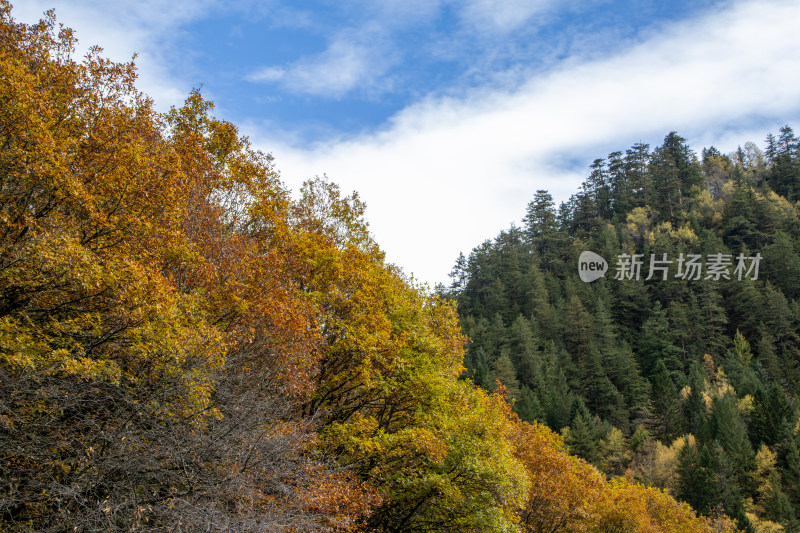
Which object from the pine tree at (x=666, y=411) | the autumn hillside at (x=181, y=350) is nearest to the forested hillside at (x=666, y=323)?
the pine tree at (x=666, y=411)

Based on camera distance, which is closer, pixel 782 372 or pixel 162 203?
pixel 162 203

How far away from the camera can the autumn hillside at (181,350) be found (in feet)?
26.5

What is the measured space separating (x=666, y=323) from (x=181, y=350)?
8946cm

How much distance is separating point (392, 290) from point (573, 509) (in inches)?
567

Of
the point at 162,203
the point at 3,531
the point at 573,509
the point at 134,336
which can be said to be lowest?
the point at 573,509

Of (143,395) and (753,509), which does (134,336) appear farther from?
(753,509)

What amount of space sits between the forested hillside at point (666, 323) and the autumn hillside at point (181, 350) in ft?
109

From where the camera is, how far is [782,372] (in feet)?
248

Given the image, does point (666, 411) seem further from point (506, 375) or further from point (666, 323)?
point (666, 323)

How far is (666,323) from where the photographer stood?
8400cm

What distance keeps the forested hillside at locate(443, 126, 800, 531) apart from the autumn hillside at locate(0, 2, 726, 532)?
109 feet

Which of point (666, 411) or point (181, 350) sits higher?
point (181, 350)

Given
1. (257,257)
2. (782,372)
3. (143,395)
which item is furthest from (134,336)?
(782,372)

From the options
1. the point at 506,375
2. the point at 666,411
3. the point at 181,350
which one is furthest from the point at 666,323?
the point at 181,350
